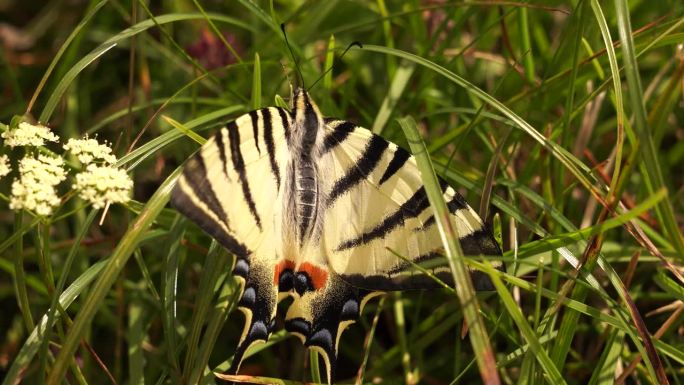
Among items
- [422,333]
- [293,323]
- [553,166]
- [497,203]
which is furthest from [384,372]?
[553,166]

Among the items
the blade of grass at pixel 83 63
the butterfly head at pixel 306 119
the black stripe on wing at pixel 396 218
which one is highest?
the blade of grass at pixel 83 63

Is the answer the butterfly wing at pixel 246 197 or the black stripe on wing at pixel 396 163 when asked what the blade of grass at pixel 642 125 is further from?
the butterfly wing at pixel 246 197

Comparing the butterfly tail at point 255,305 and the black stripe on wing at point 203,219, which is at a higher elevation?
the black stripe on wing at point 203,219

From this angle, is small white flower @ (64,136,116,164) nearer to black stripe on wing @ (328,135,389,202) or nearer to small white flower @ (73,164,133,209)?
small white flower @ (73,164,133,209)

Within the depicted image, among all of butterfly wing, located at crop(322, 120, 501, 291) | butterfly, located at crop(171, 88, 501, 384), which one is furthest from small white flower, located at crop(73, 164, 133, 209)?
butterfly wing, located at crop(322, 120, 501, 291)

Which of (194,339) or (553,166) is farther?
(553,166)

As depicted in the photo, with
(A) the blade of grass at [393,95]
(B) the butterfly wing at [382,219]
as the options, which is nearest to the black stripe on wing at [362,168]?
(B) the butterfly wing at [382,219]

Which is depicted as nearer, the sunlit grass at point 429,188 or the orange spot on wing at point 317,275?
the sunlit grass at point 429,188

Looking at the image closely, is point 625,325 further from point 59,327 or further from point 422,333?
point 59,327
